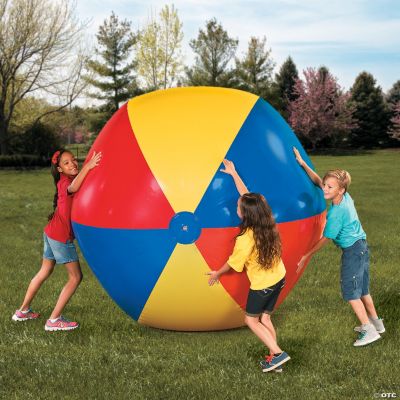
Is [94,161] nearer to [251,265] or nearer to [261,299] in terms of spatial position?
[251,265]

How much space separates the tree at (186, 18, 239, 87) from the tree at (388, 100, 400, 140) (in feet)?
40.3

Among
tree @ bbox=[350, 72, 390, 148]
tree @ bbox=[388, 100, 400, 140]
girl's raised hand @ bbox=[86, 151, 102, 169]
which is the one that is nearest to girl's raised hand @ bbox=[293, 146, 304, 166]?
girl's raised hand @ bbox=[86, 151, 102, 169]

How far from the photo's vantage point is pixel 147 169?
438 centimetres

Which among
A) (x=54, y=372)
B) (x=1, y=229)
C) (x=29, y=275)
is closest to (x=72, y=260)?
(x=54, y=372)

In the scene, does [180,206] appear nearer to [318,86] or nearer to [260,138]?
[260,138]

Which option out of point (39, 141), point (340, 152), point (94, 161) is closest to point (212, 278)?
point (94, 161)

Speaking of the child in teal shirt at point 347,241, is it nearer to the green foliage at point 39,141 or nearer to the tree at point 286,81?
the green foliage at point 39,141

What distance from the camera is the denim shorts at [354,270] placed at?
15.8 ft

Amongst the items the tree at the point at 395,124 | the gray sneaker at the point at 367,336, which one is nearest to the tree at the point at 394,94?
the tree at the point at 395,124

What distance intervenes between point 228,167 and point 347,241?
1253 mm

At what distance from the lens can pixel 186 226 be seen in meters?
4.25

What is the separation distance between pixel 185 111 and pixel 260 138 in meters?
0.60

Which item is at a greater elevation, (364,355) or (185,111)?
(185,111)

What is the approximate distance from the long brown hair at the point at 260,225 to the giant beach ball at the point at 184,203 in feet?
0.53
